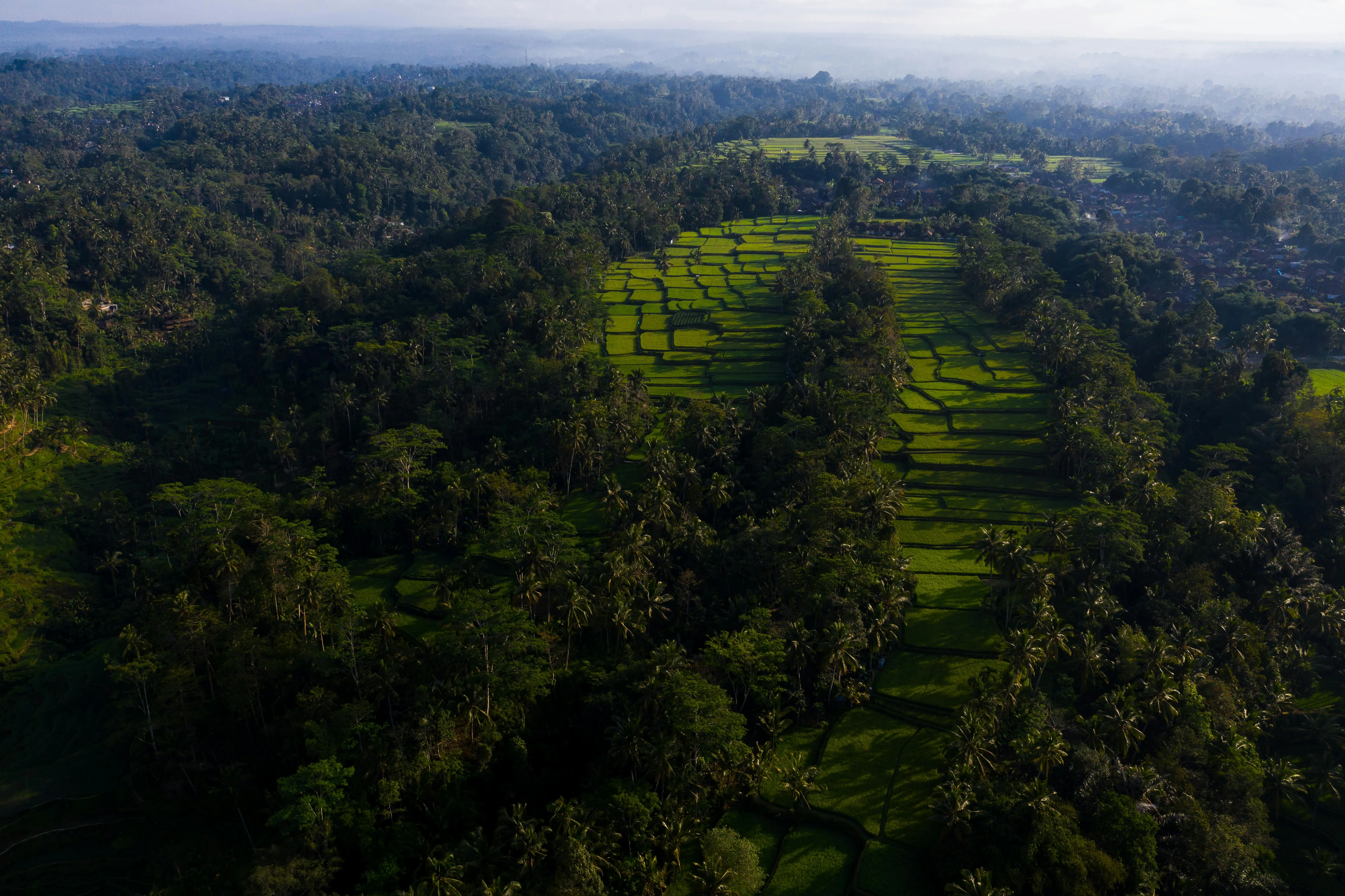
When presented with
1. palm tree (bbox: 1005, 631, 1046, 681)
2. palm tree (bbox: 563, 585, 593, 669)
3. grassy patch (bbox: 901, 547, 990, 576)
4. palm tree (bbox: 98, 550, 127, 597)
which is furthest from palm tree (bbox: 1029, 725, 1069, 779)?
palm tree (bbox: 98, 550, 127, 597)

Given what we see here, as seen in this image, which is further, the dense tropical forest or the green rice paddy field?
the green rice paddy field

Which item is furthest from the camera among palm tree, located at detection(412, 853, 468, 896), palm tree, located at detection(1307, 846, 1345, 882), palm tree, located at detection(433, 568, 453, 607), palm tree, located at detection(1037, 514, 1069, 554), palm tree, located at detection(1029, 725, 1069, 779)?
palm tree, located at detection(1037, 514, 1069, 554)

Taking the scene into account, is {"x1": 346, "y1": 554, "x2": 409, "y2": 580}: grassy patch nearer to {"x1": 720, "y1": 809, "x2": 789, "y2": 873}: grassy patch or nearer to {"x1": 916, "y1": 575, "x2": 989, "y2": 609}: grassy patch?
{"x1": 720, "y1": 809, "x2": 789, "y2": 873}: grassy patch

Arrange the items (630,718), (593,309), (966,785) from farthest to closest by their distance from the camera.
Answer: (593,309) < (630,718) < (966,785)

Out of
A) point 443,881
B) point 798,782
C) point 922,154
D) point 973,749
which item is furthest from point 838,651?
point 922,154

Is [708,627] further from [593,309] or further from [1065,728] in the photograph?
[593,309]

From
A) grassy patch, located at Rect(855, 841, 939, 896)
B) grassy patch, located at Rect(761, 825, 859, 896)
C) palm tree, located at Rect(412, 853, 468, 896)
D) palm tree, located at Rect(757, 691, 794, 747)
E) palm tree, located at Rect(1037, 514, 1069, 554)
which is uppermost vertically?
palm tree, located at Rect(1037, 514, 1069, 554)

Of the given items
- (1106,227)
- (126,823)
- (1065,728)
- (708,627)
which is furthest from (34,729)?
(1106,227)
